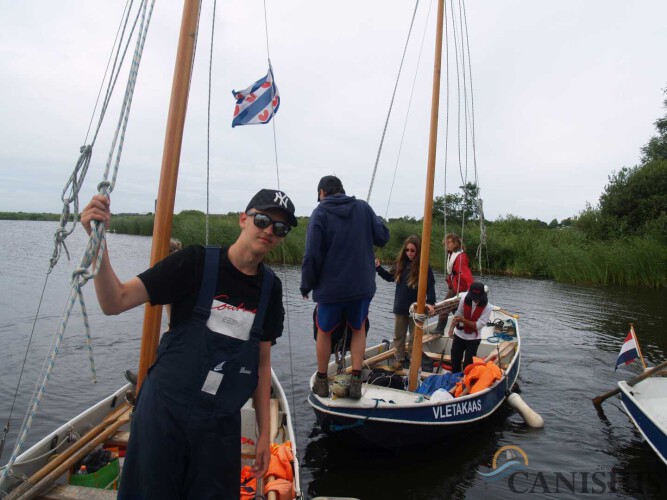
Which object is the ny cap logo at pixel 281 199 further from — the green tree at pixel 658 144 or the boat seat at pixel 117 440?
the green tree at pixel 658 144

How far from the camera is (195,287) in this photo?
2357 millimetres

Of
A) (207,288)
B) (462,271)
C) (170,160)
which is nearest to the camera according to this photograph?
(207,288)

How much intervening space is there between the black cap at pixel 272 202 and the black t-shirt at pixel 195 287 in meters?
0.30

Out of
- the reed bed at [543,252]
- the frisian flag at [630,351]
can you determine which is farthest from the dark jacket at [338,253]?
the reed bed at [543,252]

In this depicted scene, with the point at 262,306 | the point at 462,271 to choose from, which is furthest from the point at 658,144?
the point at 262,306

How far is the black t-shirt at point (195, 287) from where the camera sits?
7.45 feet

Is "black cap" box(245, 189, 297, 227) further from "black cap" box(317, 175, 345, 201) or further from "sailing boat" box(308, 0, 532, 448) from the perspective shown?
"sailing boat" box(308, 0, 532, 448)

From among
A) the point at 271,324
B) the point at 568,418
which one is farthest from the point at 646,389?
the point at 271,324

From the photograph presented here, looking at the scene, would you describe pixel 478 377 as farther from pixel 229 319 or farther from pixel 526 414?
pixel 229 319

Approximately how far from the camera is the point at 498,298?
2259 centimetres

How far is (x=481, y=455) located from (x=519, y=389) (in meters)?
3.72

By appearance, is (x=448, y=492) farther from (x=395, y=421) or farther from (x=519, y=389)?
(x=519, y=389)

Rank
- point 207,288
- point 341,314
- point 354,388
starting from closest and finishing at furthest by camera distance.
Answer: point 207,288 → point 341,314 → point 354,388

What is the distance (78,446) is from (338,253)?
3.21 metres
